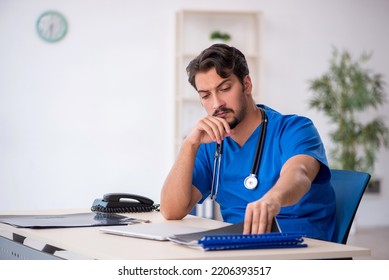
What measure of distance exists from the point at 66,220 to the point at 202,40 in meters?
4.51

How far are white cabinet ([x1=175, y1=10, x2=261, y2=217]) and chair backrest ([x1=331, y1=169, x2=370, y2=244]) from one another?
13.1ft

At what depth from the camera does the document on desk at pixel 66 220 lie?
195 cm

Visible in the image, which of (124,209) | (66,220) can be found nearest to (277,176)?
(124,209)

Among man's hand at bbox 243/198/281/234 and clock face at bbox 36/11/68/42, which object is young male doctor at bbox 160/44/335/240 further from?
clock face at bbox 36/11/68/42

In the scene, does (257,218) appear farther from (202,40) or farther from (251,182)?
(202,40)

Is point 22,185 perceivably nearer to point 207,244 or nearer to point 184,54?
point 184,54

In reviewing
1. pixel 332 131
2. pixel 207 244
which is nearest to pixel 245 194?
pixel 207 244

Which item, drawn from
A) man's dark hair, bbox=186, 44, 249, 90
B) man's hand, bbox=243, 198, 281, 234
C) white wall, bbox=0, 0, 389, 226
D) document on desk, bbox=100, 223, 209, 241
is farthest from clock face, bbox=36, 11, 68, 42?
man's hand, bbox=243, 198, 281, 234

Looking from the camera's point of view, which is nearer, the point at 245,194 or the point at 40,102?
the point at 245,194

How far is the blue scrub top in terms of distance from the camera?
218 cm

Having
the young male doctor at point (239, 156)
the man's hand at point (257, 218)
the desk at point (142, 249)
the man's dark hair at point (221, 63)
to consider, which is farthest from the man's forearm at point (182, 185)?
the man's hand at point (257, 218)

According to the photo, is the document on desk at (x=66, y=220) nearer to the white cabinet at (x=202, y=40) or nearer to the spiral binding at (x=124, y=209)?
the spiral binding at (x=124, y=209)
